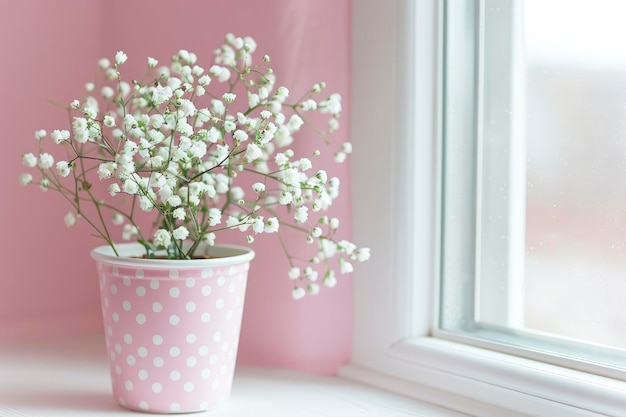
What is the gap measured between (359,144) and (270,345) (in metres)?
0.33

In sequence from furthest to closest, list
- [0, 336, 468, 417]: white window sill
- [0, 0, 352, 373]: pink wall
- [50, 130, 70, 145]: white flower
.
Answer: [0, 0, 352, 373]: pink wall < [0, 336, 468, 417]: white window sill < [50, 130, 70, 145]: white flower

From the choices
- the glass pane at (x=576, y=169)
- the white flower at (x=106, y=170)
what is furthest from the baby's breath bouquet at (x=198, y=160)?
the glass pane at (x=576, y=169)

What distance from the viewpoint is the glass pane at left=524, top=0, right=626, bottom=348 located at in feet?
3.08

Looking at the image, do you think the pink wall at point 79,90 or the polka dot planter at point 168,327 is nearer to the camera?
the polka dot planter at point 168,327

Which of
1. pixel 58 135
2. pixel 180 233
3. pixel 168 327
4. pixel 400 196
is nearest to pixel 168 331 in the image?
pixel 168 327

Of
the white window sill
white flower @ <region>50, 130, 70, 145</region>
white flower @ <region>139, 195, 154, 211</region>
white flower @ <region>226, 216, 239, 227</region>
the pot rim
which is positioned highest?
white flower @ <region>50, 130, 70, 145</region>

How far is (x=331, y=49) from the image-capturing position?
1137 mm

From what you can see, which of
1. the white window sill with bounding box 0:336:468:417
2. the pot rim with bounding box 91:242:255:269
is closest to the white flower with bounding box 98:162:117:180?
the pot rim with bounding box 91:242:255:269

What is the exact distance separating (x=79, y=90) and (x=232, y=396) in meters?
0.65

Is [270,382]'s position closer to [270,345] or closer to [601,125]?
[270,345]

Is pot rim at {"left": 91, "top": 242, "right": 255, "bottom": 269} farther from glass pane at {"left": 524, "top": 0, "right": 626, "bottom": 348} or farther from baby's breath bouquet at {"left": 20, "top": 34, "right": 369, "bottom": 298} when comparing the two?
glass pane at {"left": 524, "top": 0, "right": 626, "bottom": 348}

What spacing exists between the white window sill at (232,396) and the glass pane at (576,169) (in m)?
0.21

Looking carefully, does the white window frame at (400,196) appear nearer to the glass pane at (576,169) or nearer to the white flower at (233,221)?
the glass pane at (576,169)

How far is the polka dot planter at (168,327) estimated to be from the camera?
3.03ft
